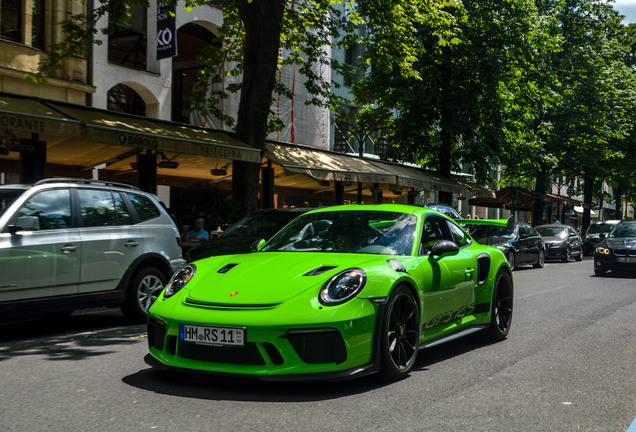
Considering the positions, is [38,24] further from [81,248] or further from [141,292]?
[81,248]

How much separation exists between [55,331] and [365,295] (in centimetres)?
468

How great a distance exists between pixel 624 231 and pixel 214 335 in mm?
16934

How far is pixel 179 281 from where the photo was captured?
5684 millimetres

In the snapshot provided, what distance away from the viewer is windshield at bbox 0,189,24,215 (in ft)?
24.4

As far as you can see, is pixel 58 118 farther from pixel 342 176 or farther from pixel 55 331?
pixel 342 176

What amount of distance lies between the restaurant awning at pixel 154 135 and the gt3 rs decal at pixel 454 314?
8243 mm

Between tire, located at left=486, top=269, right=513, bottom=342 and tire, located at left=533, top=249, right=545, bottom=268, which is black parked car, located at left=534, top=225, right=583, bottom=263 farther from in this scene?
tire, located at left=486, top=269, right=513, bottom=342

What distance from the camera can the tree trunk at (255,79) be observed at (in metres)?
15.8

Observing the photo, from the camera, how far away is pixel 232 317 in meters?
4.86

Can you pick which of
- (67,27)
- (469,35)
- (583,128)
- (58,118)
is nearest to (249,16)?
(67,27)

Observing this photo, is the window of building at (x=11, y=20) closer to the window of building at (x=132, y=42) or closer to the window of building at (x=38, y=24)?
the window of building at (x=38, y=24)

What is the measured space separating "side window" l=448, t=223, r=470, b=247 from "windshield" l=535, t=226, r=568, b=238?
2082cm

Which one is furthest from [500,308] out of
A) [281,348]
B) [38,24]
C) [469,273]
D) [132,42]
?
[132,42]

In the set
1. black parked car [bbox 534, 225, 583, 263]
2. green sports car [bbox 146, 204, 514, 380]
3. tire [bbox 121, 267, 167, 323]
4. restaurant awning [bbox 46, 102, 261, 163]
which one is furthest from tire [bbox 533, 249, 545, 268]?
green sports car [bbox 146, 204, 514, 380]
